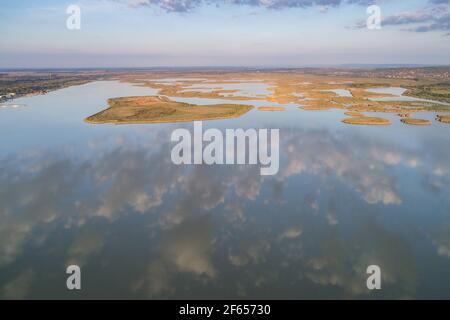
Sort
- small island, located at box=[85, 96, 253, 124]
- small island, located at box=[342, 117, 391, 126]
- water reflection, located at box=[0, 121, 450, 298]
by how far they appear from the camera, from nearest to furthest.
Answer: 1. water reflection, located at box=[0, 121, 450, 298]
2. small island, located at box=[342, 117, 391, 126]
3. small island, located at box=[85, 96, 253, 124]

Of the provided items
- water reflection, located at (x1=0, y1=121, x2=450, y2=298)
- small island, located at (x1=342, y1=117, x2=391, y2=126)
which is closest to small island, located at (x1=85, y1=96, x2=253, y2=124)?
small island, located at (x1=342, y1=117, x2=391, y2=126)

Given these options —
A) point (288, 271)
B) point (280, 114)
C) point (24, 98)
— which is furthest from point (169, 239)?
point (24, 98)

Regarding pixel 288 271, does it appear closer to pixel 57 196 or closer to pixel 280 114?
pixel 57 196

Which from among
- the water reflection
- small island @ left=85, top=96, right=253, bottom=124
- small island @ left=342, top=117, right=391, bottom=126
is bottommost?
the water reflection

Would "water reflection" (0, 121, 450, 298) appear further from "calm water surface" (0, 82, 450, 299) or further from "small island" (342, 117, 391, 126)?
"small island" (342, 117, 391, 126)

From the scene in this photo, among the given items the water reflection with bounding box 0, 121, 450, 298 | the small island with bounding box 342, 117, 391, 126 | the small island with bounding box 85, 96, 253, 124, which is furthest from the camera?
the small island with bounding box 85, 96, 253, 124

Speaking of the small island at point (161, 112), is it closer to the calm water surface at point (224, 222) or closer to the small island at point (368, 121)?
the calm water surface at point (224, 222)

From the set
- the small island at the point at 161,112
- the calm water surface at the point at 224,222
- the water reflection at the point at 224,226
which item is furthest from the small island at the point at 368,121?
the small island at the point at 161,112
